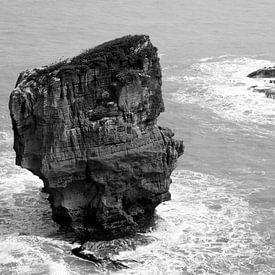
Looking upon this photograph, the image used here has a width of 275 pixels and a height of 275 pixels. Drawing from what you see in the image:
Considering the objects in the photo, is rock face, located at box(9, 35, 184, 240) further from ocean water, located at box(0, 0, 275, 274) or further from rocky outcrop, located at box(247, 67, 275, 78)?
rocky outcrop, located at box(247, 67, 275, 78)

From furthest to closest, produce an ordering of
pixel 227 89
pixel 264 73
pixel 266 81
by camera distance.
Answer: pixel 264 73 < pixel 266 81 < pixel 227 89

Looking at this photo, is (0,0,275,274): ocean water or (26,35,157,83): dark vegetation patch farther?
(0,0,275,274): ocean water

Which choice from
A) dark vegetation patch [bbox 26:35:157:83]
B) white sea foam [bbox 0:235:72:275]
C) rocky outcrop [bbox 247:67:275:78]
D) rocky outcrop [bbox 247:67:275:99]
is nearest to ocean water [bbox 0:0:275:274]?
white sea foam [bbox 0:235:72:275]

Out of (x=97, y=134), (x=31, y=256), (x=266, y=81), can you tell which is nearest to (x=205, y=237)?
(x=97, y=134)

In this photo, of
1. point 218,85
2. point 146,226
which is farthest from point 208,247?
point 218,85

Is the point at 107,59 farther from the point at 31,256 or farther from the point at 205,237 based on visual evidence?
the point at 205,237

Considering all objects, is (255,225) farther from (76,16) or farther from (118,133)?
(76,16)
